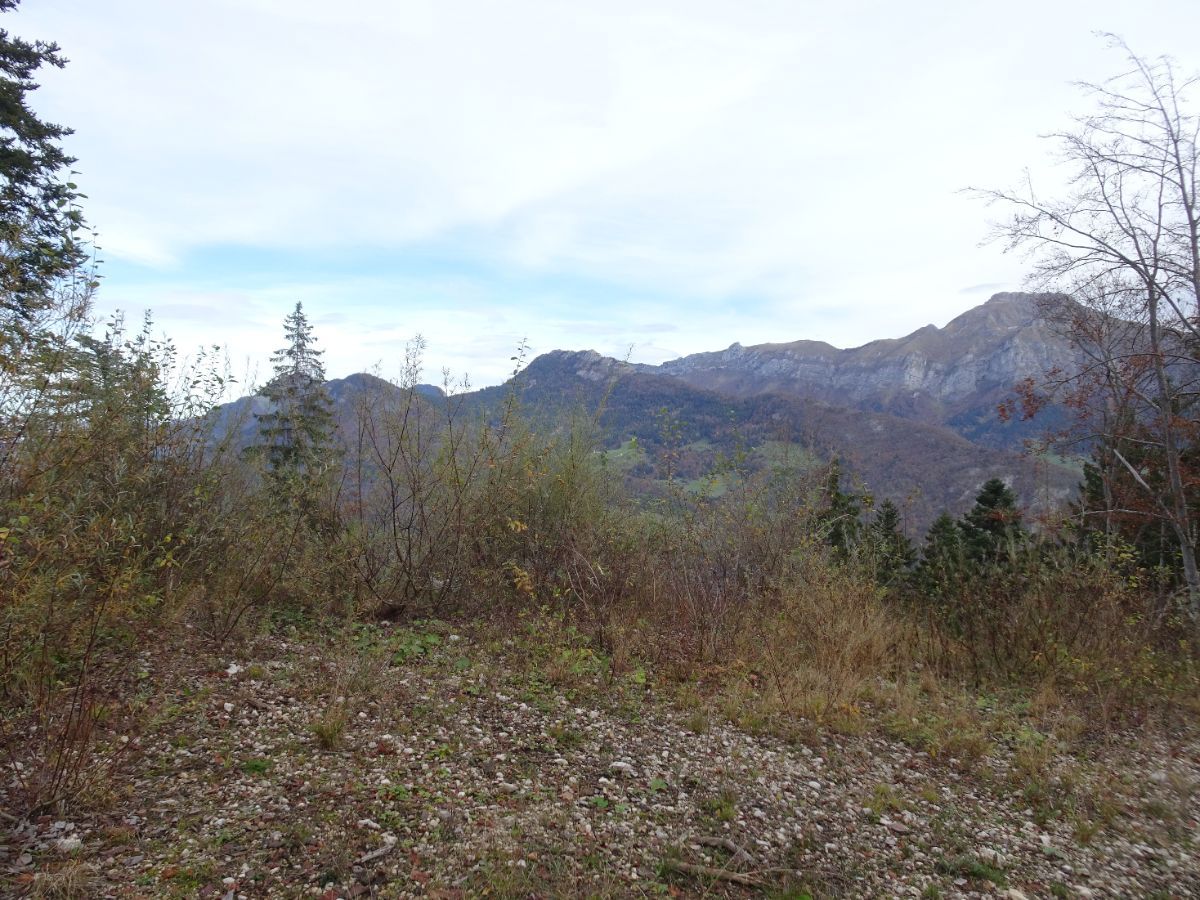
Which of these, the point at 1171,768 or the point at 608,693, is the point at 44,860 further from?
the point at 1171,768

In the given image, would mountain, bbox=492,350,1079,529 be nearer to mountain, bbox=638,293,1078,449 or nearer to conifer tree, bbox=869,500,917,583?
conifer tree, bbox=869,500,917,583

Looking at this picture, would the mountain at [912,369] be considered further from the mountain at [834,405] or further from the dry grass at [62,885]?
the dry grass at [62,885]

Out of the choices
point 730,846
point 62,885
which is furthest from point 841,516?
point 62,885

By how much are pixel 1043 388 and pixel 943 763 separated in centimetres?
800

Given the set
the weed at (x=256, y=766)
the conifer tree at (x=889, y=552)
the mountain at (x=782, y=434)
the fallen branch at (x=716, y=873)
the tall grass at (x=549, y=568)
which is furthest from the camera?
the mountain at (x=782, y=434)

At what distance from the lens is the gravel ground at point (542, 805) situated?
2.53 meters

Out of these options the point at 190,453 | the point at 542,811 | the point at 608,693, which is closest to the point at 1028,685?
the point at 608,693

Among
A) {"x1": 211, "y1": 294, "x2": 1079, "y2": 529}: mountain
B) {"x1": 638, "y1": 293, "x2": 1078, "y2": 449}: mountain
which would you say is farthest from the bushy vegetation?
{"x1": 638, "y1": 293, "x2": 1078, "y2": 449}: mountain

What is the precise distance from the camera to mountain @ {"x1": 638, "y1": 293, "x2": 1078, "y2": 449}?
447 feet

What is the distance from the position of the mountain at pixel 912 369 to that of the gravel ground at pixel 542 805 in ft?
394

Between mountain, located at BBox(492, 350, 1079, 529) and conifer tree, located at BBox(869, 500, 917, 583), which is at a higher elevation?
mountain, located at BBox(492, 350, 1079, 529)

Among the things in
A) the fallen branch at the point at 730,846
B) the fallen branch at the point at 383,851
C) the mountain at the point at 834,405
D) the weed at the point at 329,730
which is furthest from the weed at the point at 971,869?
the mountain at the point at 834,405

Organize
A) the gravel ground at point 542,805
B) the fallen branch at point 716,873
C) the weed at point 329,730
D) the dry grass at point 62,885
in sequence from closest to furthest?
the dry grass at point 62,885 → the gravel ground at point 542,805 → the fallen branch at point 716,873 → the weed at point 329,730

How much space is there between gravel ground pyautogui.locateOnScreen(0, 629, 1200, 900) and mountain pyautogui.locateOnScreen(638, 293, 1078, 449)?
120033 millimetres
